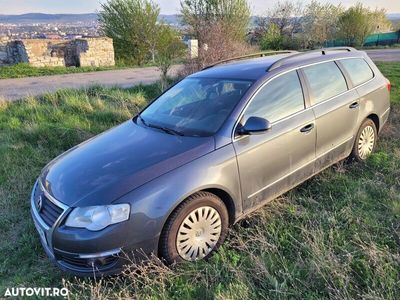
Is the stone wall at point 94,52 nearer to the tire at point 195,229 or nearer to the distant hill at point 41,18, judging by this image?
the tire at point 195,229

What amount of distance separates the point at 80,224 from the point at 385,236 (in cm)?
263

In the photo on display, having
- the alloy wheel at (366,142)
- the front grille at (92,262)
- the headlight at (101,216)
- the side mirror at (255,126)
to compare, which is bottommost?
the front grille at (92,262)

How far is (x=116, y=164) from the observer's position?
124 inches

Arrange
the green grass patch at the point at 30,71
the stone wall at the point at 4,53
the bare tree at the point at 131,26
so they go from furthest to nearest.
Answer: the bare tree at the point at 131,26 → the stone wall at the point at 4,53 → the green grass patch at the point at 30,71

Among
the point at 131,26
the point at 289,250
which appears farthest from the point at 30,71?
the point at 289,250

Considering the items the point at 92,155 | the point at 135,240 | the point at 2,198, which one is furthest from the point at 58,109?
the point at 135,240

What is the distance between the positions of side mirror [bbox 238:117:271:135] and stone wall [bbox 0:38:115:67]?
16.8 metres

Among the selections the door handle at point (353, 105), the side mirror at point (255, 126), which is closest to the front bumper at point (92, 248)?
the side mirror at point (255, 126)

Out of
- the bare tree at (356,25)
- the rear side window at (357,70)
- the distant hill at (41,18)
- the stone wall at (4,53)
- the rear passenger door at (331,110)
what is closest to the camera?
the rear passenger door at (331,110)

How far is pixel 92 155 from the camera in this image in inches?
137

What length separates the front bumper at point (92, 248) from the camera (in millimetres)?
2711

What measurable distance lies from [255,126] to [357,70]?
2397 millimetres

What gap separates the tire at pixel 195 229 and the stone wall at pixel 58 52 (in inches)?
670

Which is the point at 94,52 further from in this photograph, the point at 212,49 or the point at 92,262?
the point at 92,262
